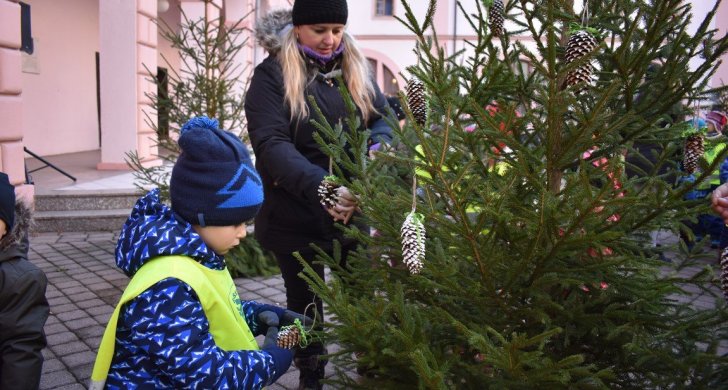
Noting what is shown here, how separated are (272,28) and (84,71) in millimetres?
12611

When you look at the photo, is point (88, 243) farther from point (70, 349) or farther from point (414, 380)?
point (414, 380)

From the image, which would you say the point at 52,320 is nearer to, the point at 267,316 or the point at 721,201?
the point at 267,316

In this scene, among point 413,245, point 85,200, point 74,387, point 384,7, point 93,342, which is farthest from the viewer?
point 384,7

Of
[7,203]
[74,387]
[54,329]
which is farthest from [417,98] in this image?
[54,329]

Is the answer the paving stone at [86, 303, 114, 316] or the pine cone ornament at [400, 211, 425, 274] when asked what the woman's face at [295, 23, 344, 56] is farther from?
the paving stone at [86, 303, 114, 316]

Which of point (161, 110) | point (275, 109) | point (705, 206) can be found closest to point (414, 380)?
point (705, 206)

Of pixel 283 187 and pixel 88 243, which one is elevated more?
pixel 283 187

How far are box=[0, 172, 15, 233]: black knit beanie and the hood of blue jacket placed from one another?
1017 millimetres

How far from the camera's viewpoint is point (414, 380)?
1.89 meters

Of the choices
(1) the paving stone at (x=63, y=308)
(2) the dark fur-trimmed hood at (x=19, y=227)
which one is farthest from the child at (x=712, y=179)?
(1) the paving stone at (x=63, y=308)

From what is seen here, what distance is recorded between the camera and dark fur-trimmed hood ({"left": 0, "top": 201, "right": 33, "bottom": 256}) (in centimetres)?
258

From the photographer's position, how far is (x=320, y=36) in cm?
277

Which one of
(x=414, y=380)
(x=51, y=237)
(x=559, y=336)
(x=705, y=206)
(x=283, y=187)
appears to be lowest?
(x=51, y=237)

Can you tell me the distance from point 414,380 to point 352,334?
0.28m
